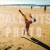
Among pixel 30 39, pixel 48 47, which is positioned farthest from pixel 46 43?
pixel 30 39

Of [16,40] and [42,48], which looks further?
[16,40]

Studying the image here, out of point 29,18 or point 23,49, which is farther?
point 29,18

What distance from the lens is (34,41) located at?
22.1 ft

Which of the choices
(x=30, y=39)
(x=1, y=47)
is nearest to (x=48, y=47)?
(x=30, y=39)

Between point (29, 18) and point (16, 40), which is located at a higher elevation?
point (29, 18)

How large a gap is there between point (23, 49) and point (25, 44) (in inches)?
24.2

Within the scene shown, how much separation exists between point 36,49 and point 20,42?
45.2 inches

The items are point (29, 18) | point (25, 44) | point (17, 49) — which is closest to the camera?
point (17, 49)

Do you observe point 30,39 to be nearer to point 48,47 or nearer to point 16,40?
point 16,40

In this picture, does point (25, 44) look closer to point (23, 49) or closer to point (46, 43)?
point (23, 49)

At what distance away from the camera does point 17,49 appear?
571 centimetres

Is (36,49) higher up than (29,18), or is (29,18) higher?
(29,18)

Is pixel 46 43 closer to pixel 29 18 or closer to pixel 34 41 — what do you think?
pixel 34 41

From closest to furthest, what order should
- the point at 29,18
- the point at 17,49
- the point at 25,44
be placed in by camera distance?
1. the point at 17,49
2. the point at 25,44
3. the point at 29,18
